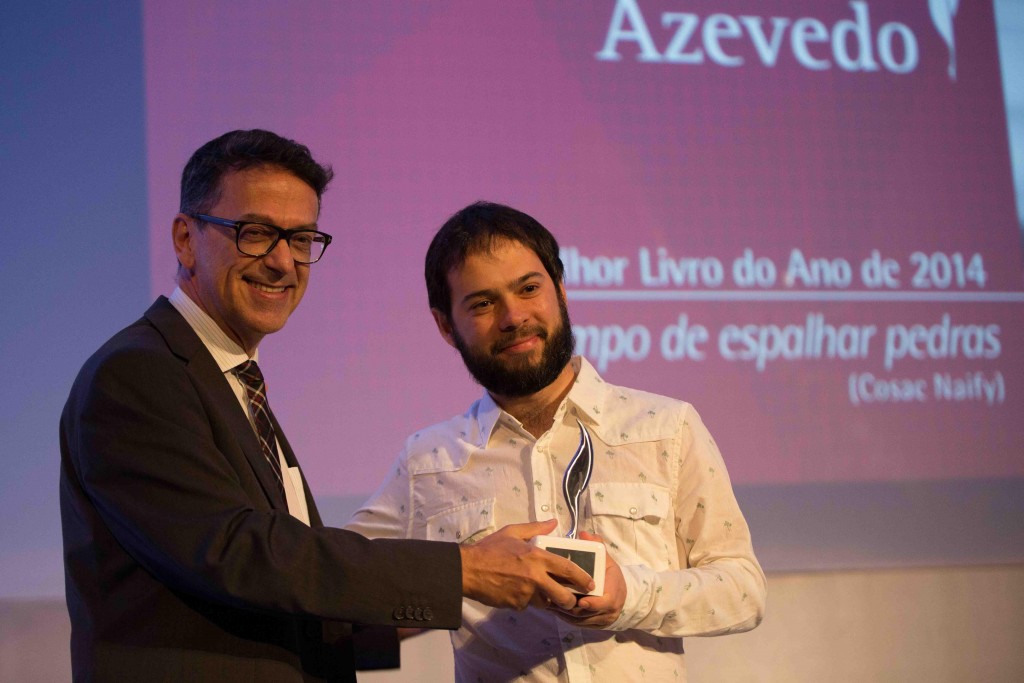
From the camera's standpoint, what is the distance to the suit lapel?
1.51m

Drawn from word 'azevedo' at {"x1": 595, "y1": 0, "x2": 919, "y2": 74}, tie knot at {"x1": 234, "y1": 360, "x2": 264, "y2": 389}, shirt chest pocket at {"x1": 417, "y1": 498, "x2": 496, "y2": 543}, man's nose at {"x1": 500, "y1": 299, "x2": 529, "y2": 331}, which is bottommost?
shirt chest pocket at {"x1": 417, "y1": 498, "x2": 496, "y2": 543}

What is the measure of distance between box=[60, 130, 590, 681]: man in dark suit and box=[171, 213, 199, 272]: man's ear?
0.40 ft

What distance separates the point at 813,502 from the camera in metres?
3.14

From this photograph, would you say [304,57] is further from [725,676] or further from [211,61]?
[725,676]

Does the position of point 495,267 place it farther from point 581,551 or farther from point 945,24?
point 945,24

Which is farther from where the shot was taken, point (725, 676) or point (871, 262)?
point (871, 262)

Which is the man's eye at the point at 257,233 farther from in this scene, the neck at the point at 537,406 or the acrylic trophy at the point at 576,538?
the acrylic trophy at the point at 576,538

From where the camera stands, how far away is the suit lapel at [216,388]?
4.97ft

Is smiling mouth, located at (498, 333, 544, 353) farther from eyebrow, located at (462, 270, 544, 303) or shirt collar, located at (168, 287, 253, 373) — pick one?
shirt collar, located at (168, 287, 253, 373)

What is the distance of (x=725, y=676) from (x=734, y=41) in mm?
2102

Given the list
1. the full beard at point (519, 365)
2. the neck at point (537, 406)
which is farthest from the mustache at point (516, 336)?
the neck at point (537, 406)

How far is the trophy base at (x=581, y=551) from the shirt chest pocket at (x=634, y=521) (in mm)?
281

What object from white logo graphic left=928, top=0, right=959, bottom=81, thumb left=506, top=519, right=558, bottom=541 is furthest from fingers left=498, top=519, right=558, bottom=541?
white logo graphic left=928, top=0, right=959, bottom=81

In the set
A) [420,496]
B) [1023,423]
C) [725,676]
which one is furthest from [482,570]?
[1023,423]
